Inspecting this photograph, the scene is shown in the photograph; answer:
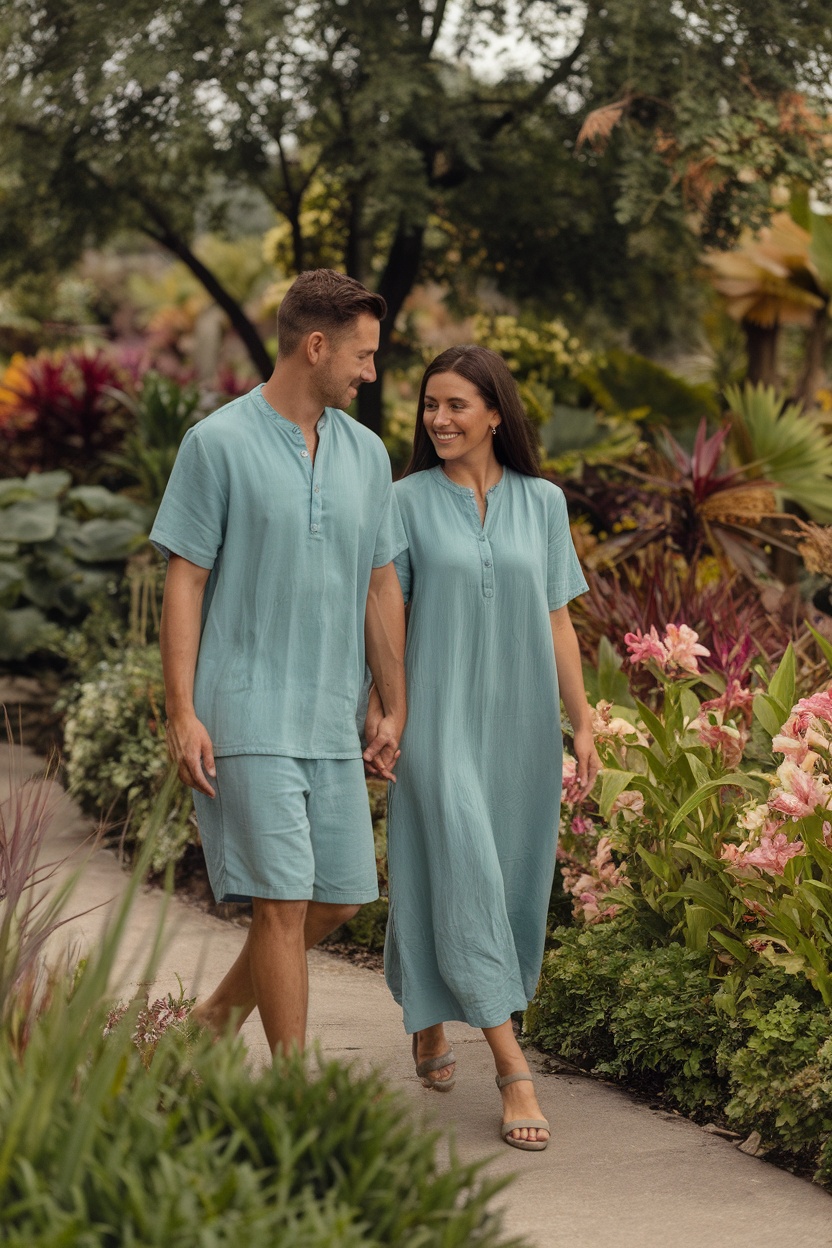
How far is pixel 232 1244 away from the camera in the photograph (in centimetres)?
176

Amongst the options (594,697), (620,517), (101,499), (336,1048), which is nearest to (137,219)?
(101,499)

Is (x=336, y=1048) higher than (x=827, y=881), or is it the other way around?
(x=827, y=881)

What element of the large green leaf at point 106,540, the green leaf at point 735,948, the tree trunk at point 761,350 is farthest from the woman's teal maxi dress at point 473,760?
the tree trunk at point 761,350

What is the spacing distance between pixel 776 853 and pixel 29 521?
6.26 m

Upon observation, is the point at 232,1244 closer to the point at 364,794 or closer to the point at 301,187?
the point at 364,794

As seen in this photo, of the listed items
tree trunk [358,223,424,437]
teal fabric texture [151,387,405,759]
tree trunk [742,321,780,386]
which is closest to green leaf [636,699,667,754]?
teal fabric texture [151,387,405,759]

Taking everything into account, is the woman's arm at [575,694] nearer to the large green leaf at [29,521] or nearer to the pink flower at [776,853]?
the pink flower at [776,853]

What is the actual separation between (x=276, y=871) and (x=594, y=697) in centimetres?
220

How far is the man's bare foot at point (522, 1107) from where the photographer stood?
3.35m

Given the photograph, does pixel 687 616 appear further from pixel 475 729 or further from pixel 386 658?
pixel 386 658

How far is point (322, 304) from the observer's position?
323 centimetres

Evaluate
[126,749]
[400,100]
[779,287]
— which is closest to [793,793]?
[126,749]

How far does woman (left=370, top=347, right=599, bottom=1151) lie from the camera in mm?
3512

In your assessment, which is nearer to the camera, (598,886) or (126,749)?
(598,886)
